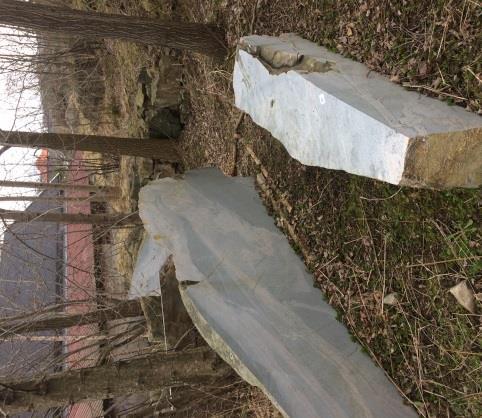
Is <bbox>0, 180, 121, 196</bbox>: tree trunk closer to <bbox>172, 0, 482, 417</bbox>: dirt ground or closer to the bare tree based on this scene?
the bare tree

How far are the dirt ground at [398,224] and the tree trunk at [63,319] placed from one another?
4.97ft

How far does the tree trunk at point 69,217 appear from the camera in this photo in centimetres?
541

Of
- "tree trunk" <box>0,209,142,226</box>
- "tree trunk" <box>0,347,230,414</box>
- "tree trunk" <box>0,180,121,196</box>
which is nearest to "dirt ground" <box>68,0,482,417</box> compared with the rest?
"tree trunk" <box>0,347,230,414</box>

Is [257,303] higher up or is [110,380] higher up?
[257,303]

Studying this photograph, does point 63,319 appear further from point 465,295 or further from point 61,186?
point 465,295

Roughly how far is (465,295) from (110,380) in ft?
7.21

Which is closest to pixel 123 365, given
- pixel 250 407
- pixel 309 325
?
pixel 309 325

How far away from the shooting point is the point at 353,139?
2408 millimetres

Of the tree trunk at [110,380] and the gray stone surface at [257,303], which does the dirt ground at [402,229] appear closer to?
the gray stone surface at [257,303]

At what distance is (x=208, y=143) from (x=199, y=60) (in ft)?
3.11

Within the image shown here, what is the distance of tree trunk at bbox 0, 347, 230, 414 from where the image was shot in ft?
10.0

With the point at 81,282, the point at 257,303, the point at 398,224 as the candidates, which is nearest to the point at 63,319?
the point at 257,303

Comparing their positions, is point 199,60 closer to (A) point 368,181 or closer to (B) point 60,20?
(B) point 60,20

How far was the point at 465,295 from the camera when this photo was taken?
254 cm
